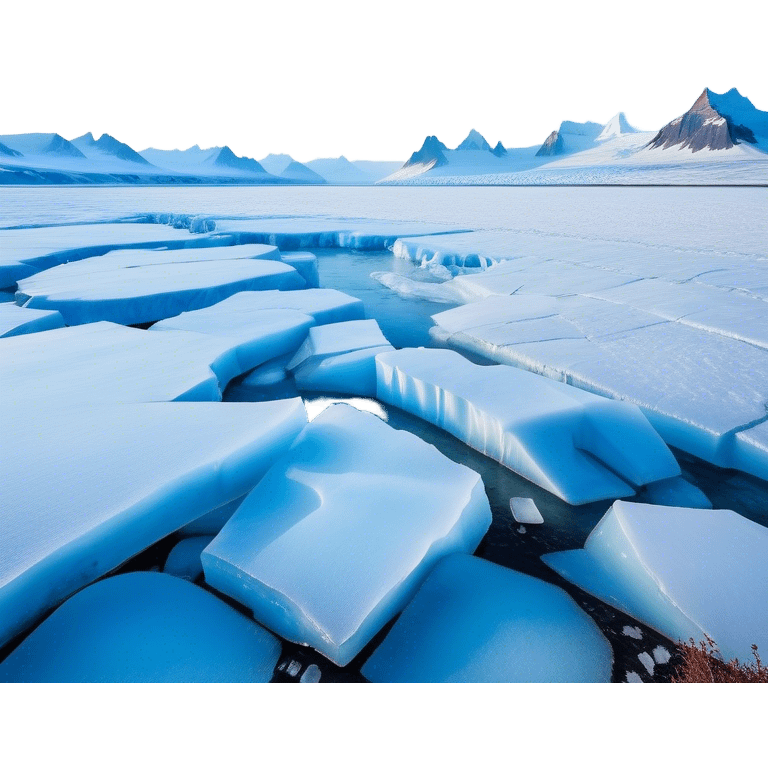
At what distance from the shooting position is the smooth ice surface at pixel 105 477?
1096 millimetres

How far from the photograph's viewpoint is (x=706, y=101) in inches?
2218

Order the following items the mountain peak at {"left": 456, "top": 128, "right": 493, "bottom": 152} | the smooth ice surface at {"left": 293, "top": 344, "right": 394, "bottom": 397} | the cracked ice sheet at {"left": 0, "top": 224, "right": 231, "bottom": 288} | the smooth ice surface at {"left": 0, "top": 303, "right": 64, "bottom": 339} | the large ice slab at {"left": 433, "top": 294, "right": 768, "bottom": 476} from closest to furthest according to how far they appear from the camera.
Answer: the large ice slab at {"left": 433, "top": 294, "right": 768, "bottom": 476}, the smooth ice surface at {"left": 293, "top": 344, "right": 394, "bottom": 397}, the smooth ice surface at {"left": 0, "top": 303, "right": 64, "bottom": 339}, the cracked ice sheet at {"left": 0, "top": 224, "right": 231, "bottom": 288}, the mountain peak at {"left": 456, "top": 128, "right": 493, "bottom": 152}

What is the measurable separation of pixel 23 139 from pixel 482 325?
109345 mm

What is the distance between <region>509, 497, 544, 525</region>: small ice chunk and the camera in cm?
157

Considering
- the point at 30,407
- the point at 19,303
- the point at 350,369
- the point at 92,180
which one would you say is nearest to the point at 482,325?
the point at 350,369

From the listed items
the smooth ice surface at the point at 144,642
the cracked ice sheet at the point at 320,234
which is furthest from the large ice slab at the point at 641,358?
the cracked ice sheet at the point at 320,234

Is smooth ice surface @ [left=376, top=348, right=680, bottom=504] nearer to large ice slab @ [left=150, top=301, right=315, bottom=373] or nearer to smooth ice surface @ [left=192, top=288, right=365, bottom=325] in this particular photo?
large ice slab @ [left=150, top=301, right=315, bottom=373]

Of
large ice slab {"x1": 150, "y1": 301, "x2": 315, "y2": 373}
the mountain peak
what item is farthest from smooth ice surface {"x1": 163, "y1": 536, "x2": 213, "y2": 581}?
the mountain peak

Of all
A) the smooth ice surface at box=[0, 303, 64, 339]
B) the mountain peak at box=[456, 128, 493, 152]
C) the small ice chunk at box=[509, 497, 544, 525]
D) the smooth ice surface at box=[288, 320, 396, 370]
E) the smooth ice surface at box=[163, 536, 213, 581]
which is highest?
the mountain peak at box=[456, 128, 493, 152]

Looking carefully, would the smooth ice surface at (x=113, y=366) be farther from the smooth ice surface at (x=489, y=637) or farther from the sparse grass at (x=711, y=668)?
the sparse grass at (x=711, y=668)

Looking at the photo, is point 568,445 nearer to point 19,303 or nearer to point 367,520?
point 367,520

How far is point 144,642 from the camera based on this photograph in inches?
40.2

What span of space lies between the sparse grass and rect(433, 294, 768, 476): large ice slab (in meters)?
1.00

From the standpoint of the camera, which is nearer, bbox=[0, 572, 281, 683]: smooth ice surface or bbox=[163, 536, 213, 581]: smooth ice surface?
bbox=[0, 572, 281, 683]: smooth ice surface
